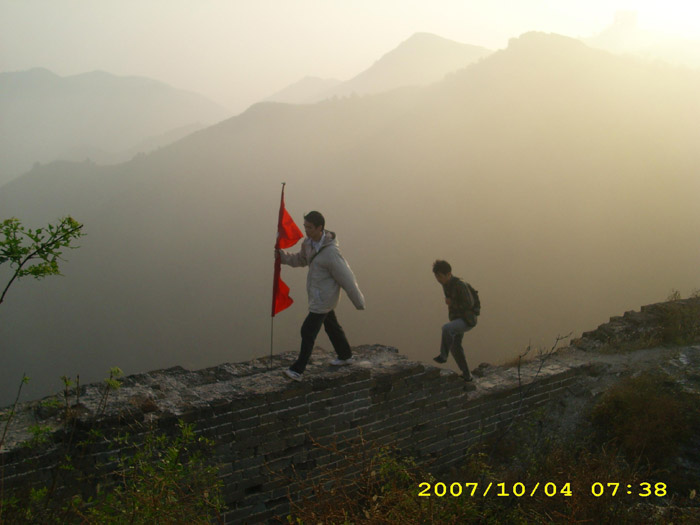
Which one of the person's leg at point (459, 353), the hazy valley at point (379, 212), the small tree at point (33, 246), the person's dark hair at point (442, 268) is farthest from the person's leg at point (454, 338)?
the hazy valley at point (379, 212)

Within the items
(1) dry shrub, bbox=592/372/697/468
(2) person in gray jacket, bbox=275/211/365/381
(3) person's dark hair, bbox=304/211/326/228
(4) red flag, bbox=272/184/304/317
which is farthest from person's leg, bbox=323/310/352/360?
(1) dry shrub, bbox=592/372/697/468

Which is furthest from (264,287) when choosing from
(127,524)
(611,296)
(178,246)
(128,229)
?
(127,524)

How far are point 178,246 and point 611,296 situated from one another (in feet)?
130

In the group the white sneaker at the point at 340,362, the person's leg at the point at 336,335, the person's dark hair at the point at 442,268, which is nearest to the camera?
the person's leg at the point at 336,335

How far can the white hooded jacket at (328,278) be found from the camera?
184 inches

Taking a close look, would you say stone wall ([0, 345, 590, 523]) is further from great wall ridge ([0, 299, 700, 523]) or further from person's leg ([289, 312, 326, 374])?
person's leg ([289, 312, 326, 374])

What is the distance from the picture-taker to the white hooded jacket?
4.67 m

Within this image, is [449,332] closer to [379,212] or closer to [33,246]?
[33,246]

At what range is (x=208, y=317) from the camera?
44.0 metres

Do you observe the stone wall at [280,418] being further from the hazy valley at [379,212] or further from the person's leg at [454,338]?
the hazy valley at [379,212]

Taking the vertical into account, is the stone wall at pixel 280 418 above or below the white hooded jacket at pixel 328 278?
below
